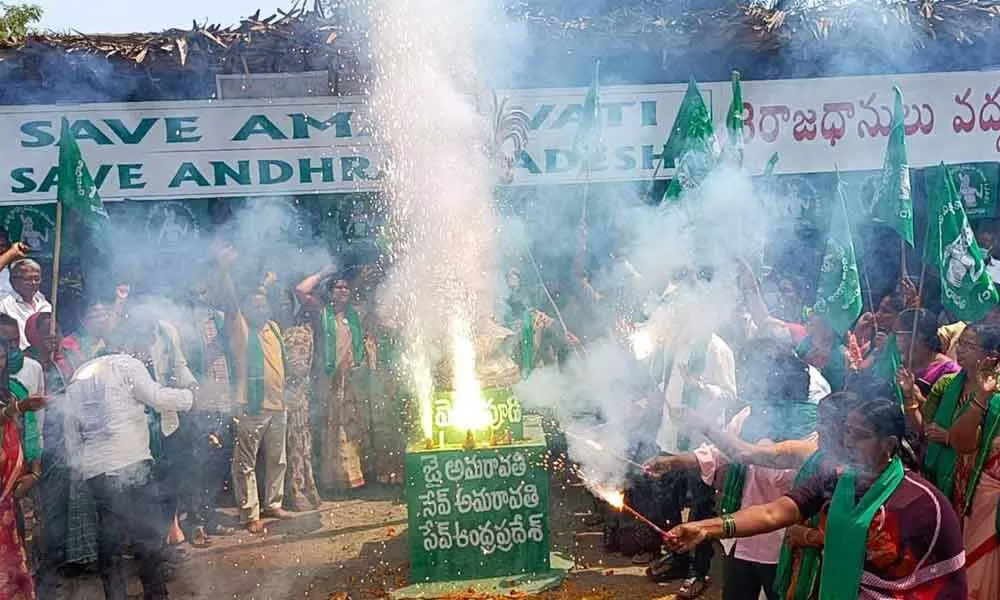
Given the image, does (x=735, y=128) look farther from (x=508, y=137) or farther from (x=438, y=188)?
(x=438, y=188)

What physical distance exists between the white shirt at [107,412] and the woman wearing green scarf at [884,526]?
3.21 m

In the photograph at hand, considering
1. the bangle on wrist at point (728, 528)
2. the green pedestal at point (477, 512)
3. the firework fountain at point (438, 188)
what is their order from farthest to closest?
the firework fountain at point (438, 188), the green pedestal at point (477, 512), the bangle on wrist at point (728, 528)

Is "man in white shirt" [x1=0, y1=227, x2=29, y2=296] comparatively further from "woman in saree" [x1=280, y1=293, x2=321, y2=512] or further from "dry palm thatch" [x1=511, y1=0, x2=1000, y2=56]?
"dry palm thatch" [x1=511, y1=0, x2=1000, y2=56]

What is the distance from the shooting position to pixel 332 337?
728 cm

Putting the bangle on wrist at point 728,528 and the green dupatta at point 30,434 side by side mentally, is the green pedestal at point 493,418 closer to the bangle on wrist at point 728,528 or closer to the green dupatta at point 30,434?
the green dupatta at point 30,434

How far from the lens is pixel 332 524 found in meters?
6.60

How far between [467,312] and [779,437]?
374 cm

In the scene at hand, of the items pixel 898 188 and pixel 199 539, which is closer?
pixel 898 188

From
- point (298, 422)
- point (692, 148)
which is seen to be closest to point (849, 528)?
point (692, 148)

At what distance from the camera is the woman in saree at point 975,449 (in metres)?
3.64

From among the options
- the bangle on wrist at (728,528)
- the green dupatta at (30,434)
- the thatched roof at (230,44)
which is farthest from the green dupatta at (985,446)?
the thatched roof at (230,44)

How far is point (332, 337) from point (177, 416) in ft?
5.03

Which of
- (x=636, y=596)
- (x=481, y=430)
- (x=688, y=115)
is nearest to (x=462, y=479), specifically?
(x=481, y=430)

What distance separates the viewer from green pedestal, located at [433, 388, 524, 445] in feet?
17.7
